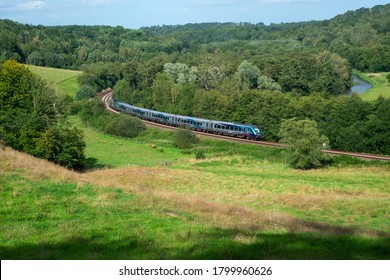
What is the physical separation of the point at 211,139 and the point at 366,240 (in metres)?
46.3

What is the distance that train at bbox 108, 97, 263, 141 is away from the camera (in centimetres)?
5722

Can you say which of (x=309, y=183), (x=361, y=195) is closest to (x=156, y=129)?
(x=309, y=183)

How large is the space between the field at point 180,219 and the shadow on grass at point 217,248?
0.03 m

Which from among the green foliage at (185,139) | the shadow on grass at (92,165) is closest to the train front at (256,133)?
the green foliage at (185,139)

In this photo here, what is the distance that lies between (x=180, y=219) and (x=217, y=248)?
13.2 ft

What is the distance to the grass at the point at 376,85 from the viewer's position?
3435 inches

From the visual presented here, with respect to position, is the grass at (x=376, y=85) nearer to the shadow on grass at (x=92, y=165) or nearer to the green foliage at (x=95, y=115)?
the green foliage at (x=95, y=115)

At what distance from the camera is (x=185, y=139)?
57250 millimetres

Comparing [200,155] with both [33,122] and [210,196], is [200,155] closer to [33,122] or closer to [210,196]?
[33,122]

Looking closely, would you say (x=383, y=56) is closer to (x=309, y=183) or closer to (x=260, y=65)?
(x=260, y=65)

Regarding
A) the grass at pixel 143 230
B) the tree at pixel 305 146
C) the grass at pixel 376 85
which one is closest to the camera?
the grass at pixel 143 230

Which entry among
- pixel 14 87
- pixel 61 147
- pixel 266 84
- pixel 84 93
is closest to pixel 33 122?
pixel 61 147

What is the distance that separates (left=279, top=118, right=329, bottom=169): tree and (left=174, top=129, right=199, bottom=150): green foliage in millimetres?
15804

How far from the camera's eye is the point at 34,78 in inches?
1671
